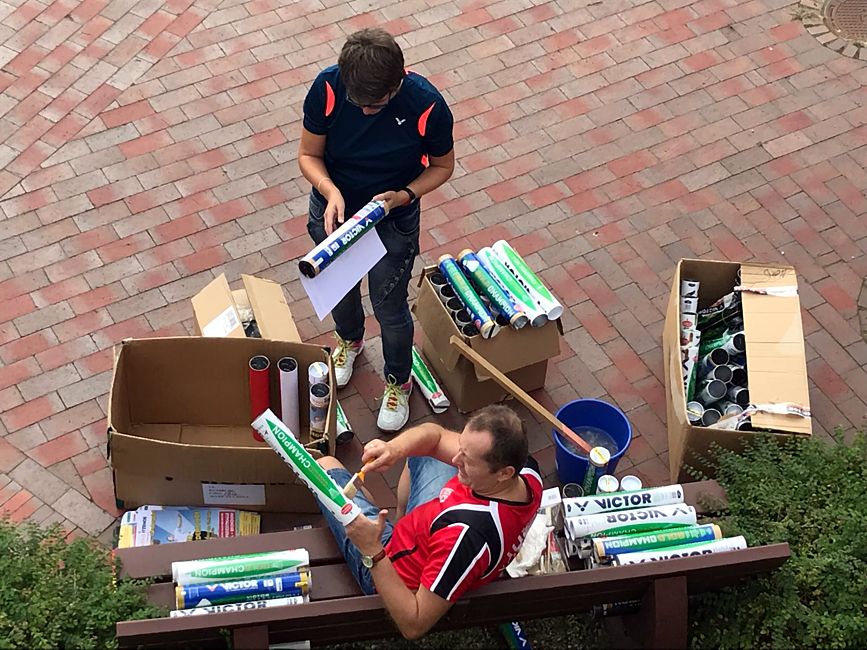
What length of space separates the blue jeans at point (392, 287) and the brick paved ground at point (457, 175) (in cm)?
39

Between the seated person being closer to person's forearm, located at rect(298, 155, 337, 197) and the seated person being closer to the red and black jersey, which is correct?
the red and black jersey

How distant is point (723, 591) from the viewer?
415 cm

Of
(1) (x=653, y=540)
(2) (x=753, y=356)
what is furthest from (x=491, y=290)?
(1) (x=653, y=540)

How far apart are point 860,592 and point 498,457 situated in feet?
5.62

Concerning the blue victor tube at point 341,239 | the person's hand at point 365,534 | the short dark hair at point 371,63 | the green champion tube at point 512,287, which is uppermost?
the short dark hair at point 371,63

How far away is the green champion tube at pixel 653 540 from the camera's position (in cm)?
414

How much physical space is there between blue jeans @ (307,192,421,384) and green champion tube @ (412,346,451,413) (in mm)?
191

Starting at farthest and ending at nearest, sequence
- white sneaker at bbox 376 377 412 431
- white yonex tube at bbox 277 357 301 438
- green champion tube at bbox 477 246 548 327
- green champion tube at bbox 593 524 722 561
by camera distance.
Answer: white sneaker at bbox 376 377 412 431 → green champion tube at bbox 477 246 548 327 → white yonex tube at bbox 277 357 301 438 → green champion tube at bbox 593 524 722 561

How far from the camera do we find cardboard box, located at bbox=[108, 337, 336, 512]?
14.5 feet

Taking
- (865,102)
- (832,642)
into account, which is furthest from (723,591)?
(865,102)

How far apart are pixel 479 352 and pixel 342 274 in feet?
3.17

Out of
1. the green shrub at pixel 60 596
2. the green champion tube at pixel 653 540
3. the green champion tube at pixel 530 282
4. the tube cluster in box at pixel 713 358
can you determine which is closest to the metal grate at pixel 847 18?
the tube cluster in box at pixel 713 358

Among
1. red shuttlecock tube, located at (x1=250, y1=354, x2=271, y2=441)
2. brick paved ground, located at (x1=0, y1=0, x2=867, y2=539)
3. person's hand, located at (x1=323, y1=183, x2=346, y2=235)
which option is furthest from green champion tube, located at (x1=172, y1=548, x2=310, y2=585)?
person's hand, located at (x1=323, y1=183, x2=346, y2=235)

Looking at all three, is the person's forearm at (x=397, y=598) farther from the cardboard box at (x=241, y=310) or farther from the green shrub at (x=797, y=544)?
the cardboard box at (x=241, y=310)
